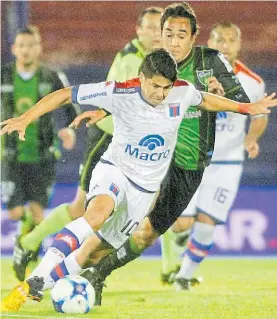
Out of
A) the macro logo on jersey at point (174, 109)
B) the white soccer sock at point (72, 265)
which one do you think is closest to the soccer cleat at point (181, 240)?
the white soccer sock at point (72, 265)

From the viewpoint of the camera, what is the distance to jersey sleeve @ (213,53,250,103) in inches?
247

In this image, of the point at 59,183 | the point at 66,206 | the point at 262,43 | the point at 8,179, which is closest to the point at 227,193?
the point at 66,206

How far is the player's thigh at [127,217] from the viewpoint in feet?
19.5

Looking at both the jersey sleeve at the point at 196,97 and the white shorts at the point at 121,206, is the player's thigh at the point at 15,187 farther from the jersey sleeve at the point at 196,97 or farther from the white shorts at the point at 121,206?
the jersey sleeve at the point at 196,97

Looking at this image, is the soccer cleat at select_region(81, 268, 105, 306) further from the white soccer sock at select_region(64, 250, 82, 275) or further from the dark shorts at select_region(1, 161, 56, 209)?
the dark shorts at select_region(1, 161, 56, 209)

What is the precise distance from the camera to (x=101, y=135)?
733 centimetres

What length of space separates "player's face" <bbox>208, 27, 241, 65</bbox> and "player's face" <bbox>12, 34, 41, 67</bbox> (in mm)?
1336

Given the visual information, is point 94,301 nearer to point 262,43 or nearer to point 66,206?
point 66,206

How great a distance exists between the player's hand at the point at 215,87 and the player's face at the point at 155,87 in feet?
1.74

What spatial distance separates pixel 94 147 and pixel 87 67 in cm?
310

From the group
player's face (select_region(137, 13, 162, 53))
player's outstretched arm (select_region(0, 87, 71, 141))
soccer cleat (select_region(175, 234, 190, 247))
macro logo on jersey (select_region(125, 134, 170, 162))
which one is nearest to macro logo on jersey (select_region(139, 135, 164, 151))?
macro logo on jersey (select_region(125, 134, 170, 162))

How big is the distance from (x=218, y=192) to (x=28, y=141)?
5.09ft

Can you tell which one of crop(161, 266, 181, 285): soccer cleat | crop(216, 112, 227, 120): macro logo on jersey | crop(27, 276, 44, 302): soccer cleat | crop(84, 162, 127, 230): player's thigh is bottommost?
crop(161, 266, 181, 285): soccer cleat

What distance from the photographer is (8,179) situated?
8.19 m
